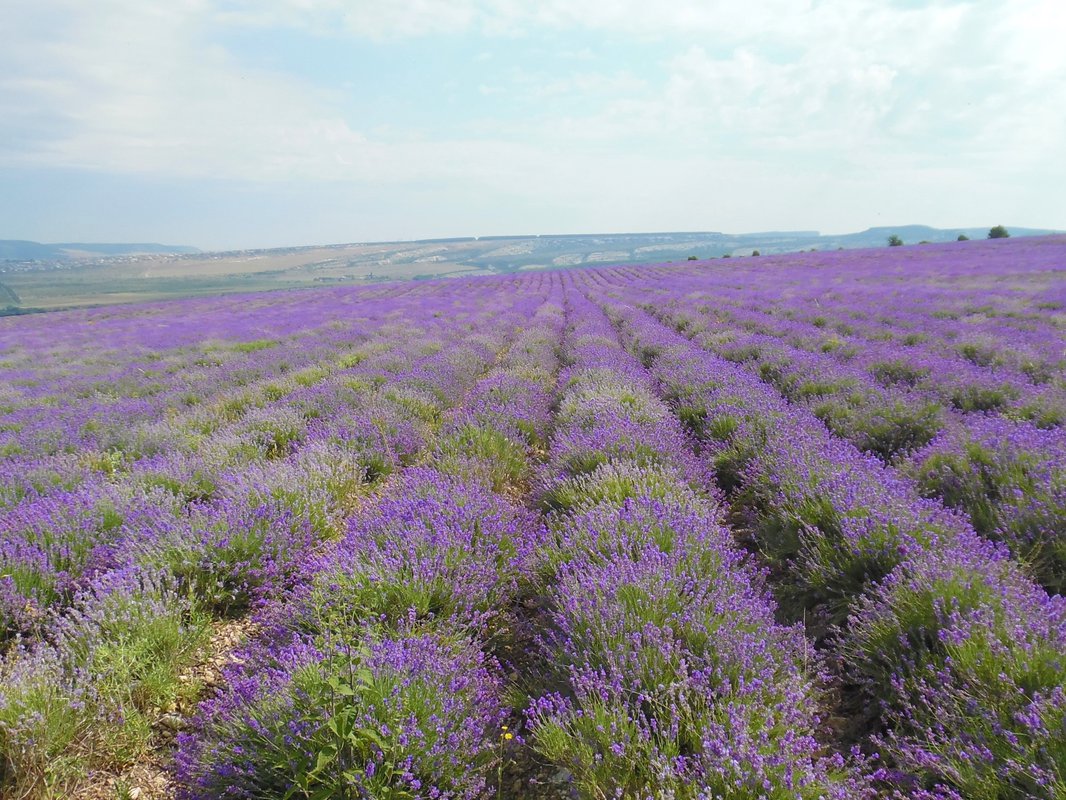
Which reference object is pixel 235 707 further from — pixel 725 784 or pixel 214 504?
pixel 214 504

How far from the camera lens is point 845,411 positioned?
516 centimetres

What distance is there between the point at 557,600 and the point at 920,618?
1.53m

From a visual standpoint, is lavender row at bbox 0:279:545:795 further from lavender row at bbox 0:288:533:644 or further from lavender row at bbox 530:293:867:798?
lavender row at bbox 530:293:867:798

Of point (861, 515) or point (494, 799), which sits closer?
point (494, 799)

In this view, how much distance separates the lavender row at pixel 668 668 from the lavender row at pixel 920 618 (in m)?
0.30

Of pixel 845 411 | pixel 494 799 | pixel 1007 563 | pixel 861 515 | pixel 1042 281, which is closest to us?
pixel 494 799

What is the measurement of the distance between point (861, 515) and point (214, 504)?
4.17 meters

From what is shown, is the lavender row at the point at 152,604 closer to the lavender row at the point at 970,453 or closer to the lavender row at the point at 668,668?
the lavender row at the point at 668,668

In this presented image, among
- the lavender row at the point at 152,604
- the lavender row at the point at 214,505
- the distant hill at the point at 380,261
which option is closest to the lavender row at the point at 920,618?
the lavender row at the point at 152,604

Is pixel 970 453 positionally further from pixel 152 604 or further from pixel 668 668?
pixel 152 604

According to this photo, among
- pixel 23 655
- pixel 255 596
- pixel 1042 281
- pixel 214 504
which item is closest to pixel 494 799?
pixel 255 596

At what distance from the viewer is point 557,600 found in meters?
2.41

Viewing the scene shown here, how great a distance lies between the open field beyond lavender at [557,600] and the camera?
1701mm

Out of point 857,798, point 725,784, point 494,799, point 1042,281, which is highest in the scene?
point 1042,281
